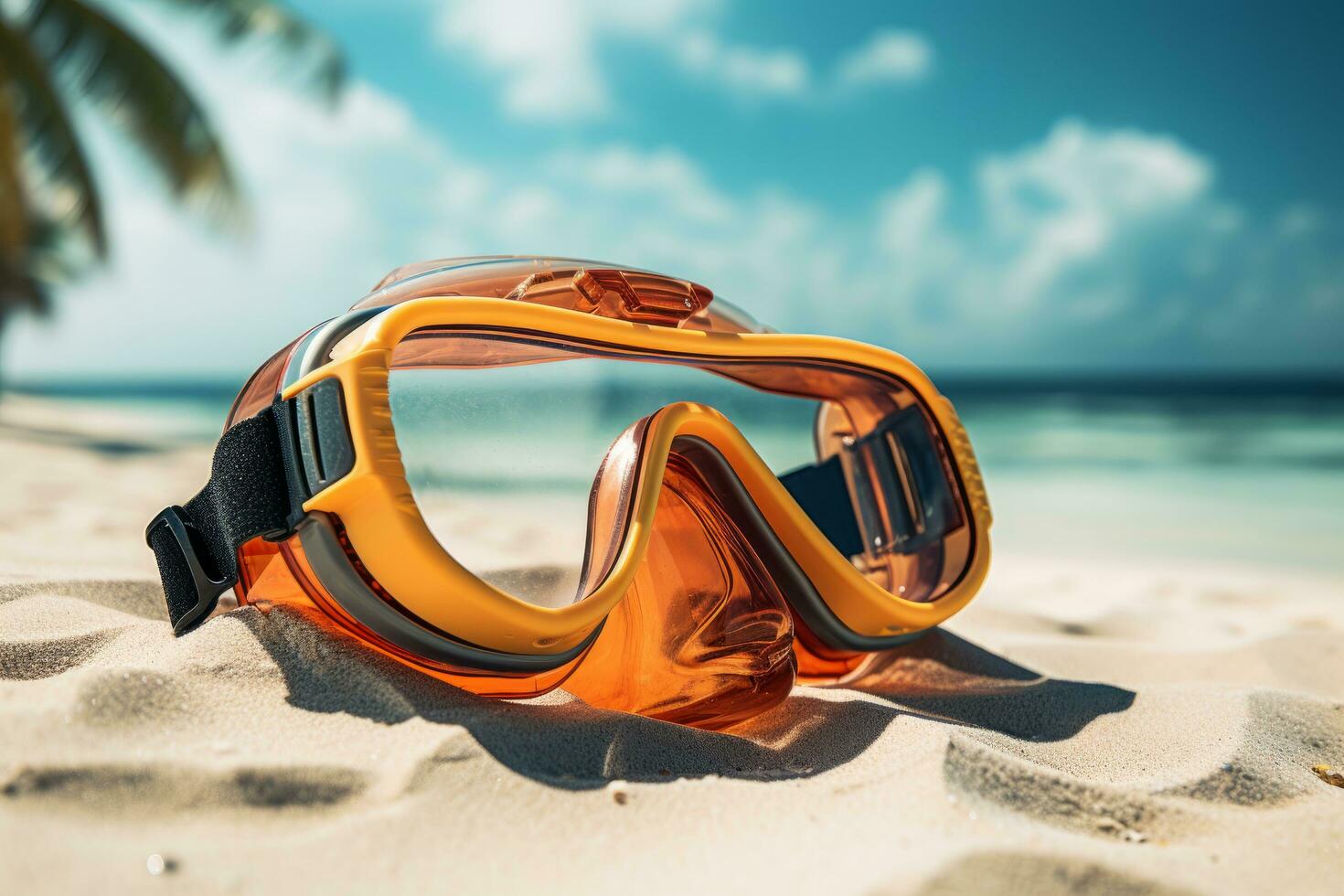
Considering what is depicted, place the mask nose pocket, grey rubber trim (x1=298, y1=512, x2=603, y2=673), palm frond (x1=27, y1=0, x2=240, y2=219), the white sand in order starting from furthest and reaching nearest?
palm frond (x1=27, y1=0, x2=240, y2=219), the mask nose pocket, grey rubber trim (x1=298, y1=512, x2=603, y2=673), the white sand

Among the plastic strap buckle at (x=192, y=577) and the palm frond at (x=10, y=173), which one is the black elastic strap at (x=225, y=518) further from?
the palm frond at (x=10, y=173)

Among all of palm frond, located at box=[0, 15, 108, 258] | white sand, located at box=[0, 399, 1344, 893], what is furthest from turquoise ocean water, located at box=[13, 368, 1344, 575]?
palm frond, located at box=[0, 15, 108, 258]

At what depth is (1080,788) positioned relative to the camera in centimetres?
122

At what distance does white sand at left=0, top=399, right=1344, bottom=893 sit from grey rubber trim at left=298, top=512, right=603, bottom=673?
61 millimetres

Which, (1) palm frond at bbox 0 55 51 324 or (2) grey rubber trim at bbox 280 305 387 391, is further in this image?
(1) palm frond at bbox 0 55 51 324

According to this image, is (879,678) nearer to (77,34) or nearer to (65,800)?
(65,800)

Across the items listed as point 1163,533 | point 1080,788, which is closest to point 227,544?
point 1080,788

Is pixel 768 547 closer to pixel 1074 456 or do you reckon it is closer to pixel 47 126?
pixel 47 126

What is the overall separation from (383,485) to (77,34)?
8668 millimetres

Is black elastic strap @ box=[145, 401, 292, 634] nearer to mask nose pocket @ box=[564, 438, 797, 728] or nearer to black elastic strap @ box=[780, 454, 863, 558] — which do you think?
mask nose pocket @ box=[564, 438, 797, 728]

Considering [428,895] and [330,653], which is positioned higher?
[330,653]

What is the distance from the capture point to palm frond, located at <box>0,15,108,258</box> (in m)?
7.99

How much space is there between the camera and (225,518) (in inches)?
52.9

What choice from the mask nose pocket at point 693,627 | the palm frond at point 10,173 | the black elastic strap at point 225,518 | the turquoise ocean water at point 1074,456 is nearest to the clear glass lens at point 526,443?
the turquoise ocean water at point 1074,456
